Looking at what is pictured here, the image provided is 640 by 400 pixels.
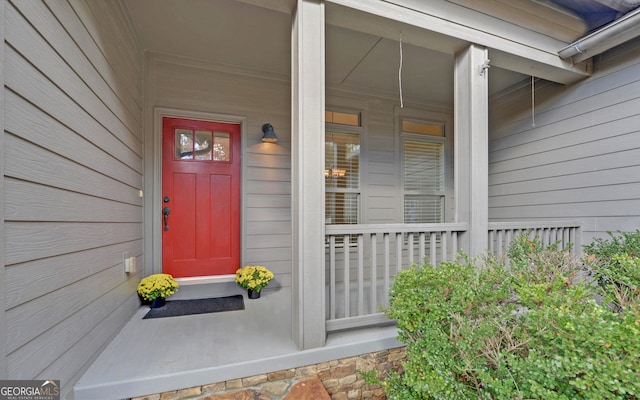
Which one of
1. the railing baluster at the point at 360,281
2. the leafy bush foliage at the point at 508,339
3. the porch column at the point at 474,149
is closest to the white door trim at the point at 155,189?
the railing baluster at the point at 360,281

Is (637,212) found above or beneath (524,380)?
above

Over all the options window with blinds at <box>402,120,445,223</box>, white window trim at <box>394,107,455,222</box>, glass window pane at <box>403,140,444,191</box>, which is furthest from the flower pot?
glass window pane at <box>403,140,444,191</box>

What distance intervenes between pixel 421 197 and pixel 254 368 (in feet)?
10.9

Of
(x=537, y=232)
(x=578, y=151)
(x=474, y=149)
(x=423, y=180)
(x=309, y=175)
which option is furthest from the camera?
(x=423, y=180)

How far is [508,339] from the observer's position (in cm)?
110

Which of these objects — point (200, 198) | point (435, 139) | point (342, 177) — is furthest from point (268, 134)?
point (435, 139)

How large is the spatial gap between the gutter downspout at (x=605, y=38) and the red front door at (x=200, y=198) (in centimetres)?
365

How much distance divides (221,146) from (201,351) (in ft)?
7.05

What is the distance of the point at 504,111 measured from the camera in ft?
12.2

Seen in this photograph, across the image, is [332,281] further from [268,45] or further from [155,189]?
[268,45]

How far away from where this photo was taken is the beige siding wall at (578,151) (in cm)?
254

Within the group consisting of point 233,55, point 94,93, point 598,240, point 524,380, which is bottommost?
point 524,380

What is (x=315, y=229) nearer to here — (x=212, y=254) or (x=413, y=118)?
(x=212, y=254)

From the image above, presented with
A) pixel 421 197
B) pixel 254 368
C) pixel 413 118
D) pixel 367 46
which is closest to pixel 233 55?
pixel 367 46
